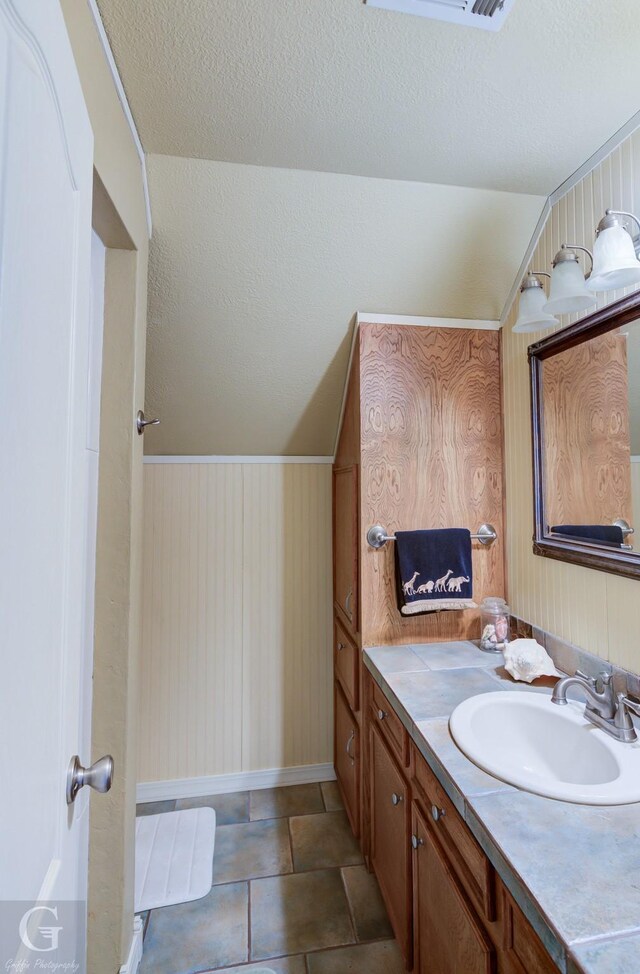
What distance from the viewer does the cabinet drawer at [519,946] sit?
0.63m

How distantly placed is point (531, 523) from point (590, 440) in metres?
0.40

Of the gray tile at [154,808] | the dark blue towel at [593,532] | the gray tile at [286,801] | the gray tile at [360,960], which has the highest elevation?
the dark blue towel at [593,532]

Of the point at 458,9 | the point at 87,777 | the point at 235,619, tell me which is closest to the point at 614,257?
the point at 458,9

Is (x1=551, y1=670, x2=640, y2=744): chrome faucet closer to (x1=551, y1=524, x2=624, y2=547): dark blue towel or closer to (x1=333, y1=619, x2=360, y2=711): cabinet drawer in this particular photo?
(x1=551, y1=524, x2=624, y2=547): dark blue towel

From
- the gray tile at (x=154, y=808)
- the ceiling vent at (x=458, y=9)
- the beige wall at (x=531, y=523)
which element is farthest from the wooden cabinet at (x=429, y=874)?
the ceiling vent at (x=458, y=9)

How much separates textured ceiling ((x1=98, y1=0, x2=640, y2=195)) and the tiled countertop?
1585 mm

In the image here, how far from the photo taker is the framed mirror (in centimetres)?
117

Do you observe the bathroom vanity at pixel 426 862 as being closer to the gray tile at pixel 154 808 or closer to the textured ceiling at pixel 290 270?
the gray tile at pixel 154 808

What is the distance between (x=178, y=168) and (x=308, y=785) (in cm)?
267

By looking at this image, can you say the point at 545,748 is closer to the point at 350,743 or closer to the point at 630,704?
the point at 630,704

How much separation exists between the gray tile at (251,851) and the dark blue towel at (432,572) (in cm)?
115

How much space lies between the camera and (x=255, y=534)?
2.26 m

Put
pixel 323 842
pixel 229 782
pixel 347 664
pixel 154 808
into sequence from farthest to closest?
pixel 229 782 < pixel 154 808 < pixel 347 664 < pixel 323 842

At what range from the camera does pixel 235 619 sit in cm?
224
